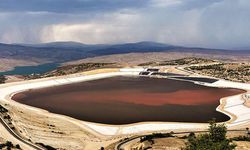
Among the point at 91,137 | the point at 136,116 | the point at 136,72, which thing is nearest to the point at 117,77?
the point at 136,72

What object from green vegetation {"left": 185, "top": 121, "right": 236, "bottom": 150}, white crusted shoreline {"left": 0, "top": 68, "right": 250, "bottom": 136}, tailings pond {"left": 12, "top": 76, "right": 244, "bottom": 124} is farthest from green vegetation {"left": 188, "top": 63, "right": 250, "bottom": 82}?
green vegetation {"left": 185, "top": 121, "right": 236, "bottom": 150}

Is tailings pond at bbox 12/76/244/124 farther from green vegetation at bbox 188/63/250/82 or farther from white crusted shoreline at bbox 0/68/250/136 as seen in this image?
green vegetation at bbox 188/63/250/82

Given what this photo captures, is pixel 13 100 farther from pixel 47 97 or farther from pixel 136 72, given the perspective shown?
pixel 136 72

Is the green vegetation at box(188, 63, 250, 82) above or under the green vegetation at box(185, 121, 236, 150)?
above

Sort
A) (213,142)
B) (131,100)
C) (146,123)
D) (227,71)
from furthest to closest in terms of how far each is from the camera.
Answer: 1. (227,71)
2. (131,100)
3. (146,123)
4. (213,142)

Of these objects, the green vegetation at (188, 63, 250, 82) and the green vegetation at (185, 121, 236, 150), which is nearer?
the green vegetation at (185, 121, 236, 150)

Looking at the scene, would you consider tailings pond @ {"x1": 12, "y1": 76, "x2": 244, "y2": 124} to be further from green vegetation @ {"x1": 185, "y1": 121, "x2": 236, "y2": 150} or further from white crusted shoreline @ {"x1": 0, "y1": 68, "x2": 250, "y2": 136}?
green vegetation @ {"x1": 185, "y1": 121, "x2": 236, "y2": 150}

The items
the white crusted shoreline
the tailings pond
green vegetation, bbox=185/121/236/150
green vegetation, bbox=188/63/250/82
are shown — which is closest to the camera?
green vegetation, bbox=185/121/236/150

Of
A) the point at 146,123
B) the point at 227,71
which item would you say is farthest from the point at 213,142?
the point at 227,71

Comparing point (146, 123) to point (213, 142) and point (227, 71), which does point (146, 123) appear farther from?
point (227, 71)

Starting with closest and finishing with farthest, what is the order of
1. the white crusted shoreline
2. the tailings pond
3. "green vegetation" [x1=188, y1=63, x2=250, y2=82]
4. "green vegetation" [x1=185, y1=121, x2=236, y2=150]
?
"green vegetation" [x1=185, y1=121, x2=236, y2=150], the white crusted shoreline, the tailings pond, "green vegetation" [x1=188, y1=63, x2=250, y2=82]
